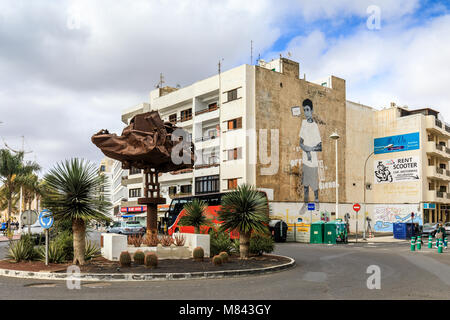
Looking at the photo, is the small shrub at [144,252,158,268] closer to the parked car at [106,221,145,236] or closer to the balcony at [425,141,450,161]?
the parked car at [106,221,145,236]

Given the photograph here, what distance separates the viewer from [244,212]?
1725 cm

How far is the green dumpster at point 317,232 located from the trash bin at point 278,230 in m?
2.19

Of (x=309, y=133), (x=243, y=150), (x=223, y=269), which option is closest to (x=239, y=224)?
(x=223, y=269)

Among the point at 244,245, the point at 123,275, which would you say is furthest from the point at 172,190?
the point at 123,275

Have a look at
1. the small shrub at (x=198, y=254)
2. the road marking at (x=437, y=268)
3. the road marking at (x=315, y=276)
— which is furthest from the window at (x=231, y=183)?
the road marking at (x=315, y=276)

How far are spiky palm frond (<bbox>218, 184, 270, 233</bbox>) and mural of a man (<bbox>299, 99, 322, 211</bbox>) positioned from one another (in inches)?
1321

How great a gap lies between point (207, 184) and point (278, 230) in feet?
58.4

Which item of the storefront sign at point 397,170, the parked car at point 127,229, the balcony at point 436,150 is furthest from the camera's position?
the balcony at point 436,150

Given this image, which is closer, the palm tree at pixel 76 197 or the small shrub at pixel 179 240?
the palm tree at pixel 76 197

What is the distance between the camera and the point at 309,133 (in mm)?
51688

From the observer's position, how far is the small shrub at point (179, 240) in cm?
1841

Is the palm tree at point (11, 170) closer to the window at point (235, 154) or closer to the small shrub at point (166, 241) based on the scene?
the window at point (235, 154)

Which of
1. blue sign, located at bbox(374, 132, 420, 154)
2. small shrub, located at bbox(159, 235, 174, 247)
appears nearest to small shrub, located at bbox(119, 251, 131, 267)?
small shrub, located at bbox(159, 235, 174, 247)

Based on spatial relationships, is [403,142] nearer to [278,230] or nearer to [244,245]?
[278,230]
